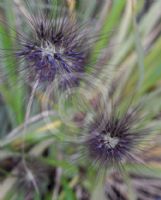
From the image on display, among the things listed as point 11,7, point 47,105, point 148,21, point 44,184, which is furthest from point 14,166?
point 148,21

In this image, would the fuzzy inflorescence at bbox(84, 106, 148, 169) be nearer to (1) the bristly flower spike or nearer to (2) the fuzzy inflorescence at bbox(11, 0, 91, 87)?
(1) the bristly flower spike

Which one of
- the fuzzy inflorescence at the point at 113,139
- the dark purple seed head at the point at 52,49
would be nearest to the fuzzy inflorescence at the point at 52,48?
the dark purple seed head at the point at 52,49

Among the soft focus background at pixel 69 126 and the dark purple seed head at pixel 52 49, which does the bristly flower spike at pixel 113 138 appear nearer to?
the dark purple seed head at pixel 52 49

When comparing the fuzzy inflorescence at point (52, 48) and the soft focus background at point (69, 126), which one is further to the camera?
the soft focus background at point (69, 126)

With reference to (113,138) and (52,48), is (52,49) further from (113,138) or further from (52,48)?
(113,138)

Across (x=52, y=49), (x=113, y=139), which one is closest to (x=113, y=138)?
(x=113, y=139)

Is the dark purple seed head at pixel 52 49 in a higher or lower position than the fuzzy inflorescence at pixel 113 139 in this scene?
higher

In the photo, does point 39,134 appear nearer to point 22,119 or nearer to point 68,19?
point 22,119
